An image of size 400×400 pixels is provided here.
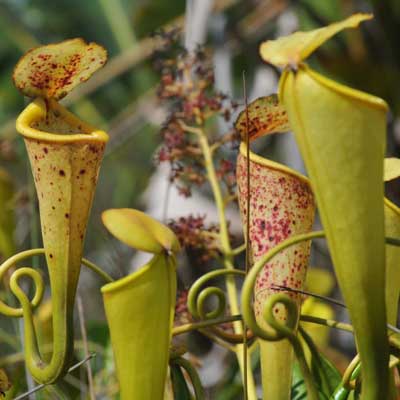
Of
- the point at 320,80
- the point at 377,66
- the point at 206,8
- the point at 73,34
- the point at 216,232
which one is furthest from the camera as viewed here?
the point at 73,34

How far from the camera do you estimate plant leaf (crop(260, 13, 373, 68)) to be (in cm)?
56

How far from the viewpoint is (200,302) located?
696mm

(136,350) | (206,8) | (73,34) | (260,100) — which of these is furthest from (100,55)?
(73,34)

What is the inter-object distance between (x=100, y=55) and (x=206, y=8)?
1213 mm

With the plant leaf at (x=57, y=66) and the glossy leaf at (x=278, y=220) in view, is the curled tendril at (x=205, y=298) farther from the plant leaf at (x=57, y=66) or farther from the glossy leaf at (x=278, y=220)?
the plant leaf at (x=57, y=66)

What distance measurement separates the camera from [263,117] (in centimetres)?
79

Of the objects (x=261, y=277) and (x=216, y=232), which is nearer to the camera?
(x=261, y=277)

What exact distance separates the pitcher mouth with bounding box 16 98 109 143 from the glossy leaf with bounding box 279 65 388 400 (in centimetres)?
21

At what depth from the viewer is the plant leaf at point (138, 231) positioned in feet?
1.97

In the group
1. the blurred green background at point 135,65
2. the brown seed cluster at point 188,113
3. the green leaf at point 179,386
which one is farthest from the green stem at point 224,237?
the blurred green background at point 135,65

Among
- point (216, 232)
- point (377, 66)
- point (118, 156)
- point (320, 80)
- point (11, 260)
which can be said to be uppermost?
point (320, 80)

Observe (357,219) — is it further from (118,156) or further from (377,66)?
(118,156)

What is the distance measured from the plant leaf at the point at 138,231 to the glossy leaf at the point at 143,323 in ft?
0.04

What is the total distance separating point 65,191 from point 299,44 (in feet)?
0.81
